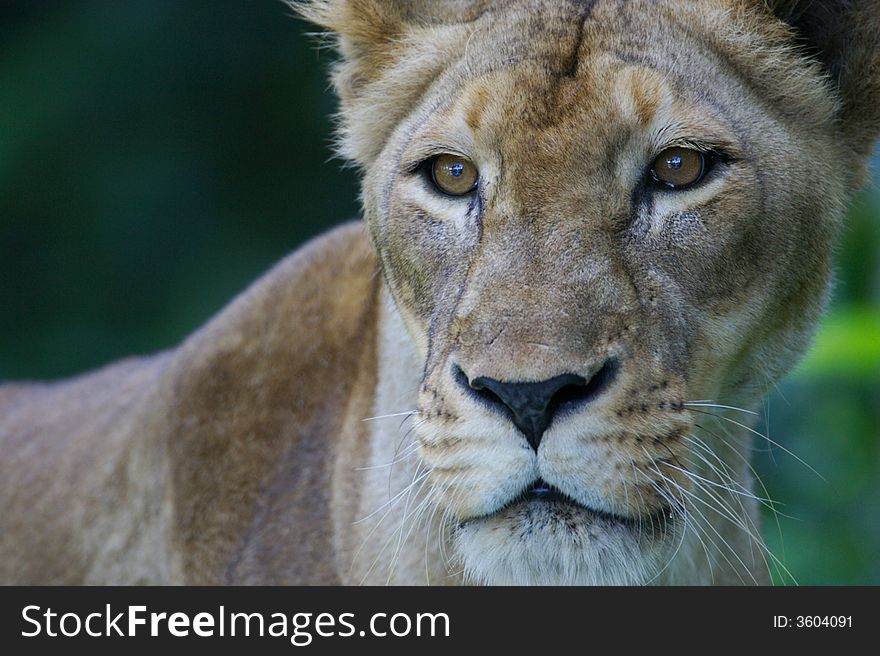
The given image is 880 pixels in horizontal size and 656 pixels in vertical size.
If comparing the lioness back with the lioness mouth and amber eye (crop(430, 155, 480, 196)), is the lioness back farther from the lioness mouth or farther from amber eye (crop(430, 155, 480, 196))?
the lioness mouth

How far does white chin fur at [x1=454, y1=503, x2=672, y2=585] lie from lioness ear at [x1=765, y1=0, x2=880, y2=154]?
4.35ft

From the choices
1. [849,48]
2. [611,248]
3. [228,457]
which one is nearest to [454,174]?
[611,248]

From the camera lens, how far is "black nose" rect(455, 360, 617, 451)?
Result: 2594 millimetres

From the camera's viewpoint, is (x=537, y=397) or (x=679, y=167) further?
(x=679, y=167)

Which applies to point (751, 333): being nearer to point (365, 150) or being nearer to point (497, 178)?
point (497, 178)

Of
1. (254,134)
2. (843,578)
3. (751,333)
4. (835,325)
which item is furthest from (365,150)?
(254,134)

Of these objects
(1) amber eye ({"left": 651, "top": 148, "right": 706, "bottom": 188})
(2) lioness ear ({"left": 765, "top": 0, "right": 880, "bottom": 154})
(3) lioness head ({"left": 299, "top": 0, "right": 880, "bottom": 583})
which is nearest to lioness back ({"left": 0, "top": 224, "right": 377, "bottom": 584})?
(3) lioness head ({"left": 299, "top": 0, "right": 880, "bottom": 583})

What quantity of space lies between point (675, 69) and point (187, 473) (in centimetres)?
210

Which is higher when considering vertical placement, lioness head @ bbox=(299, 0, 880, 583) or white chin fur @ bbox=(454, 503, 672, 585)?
lioness head @ bbox=(299, 0, 880, 583)

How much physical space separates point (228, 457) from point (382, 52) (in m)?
1.41

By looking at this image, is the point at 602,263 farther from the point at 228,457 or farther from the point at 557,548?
the point at 228,457

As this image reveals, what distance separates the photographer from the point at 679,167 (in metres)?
3.01

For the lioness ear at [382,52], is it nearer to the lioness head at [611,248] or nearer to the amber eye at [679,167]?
the lioness head at [611,248]

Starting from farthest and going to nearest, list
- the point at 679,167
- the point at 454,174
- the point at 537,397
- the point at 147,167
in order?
the point at 147,167, the point at 454,174, the point at 679,167, the point at 537,397
